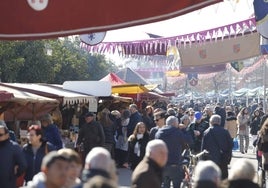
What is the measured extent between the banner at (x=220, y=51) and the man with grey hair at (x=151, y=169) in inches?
742

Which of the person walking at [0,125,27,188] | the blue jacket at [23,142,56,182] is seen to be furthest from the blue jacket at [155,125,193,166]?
the person walking at [0,125,27,188]

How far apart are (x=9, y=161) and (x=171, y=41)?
21.1 meters

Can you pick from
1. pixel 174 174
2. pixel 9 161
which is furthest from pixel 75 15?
pixel 174 174

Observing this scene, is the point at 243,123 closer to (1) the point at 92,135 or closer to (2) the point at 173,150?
(1) the point at 92,135

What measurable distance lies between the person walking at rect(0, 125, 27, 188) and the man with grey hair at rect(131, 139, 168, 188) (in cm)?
214

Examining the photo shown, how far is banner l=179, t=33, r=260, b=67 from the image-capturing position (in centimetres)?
2538

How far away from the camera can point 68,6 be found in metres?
2.81

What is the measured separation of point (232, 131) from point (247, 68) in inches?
1880

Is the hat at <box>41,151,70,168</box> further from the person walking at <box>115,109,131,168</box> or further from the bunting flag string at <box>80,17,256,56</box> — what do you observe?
the bunting flag string at <box>80,17,256,56</box>

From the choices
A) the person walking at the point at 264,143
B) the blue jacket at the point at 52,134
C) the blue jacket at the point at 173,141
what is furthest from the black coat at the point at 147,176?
the person walking at the point at 264,143

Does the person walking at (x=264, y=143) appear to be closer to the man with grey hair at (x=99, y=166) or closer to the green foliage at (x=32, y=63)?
the man with grey hair at (x=99, y=166)

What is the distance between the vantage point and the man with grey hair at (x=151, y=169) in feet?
20.2

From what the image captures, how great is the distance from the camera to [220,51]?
2689cm

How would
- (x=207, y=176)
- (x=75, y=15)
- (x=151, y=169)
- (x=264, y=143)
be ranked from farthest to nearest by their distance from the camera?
(x=264, y=143), (x=151, y=169), (x=207, y=176), (x=75, y=15)
